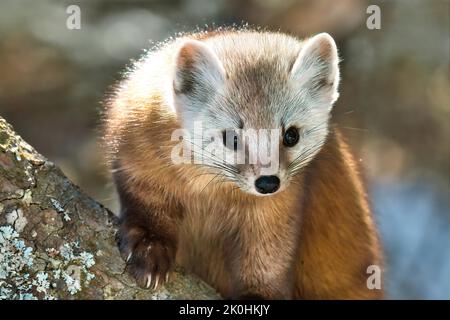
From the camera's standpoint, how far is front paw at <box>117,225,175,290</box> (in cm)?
541

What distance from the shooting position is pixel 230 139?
17.9 ft

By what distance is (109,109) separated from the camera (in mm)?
6359

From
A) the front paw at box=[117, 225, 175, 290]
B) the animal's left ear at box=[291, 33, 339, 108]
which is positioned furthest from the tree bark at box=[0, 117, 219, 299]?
the animal's left ear at box=[291, 33, 339, 108]

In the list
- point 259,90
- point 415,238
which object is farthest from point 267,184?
point 415,238

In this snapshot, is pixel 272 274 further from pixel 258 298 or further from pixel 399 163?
pixel 399 163

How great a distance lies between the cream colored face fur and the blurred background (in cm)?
498

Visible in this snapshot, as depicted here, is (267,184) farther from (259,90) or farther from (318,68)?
(318,68)

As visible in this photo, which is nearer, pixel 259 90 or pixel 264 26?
pixel 259 90

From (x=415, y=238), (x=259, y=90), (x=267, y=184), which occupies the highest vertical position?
(x=259, y=90)

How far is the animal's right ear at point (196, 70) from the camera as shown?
5531 millimetres

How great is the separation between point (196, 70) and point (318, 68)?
2.57 feet

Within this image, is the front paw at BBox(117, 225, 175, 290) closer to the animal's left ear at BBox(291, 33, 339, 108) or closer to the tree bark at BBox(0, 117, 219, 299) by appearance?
the tree bark at BBox(0, 117, 219, 299)

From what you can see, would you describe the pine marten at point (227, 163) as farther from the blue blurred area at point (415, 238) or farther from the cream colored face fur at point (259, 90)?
the blue blurred area at point (415, 238)

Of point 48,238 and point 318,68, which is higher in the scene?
point 318,68
